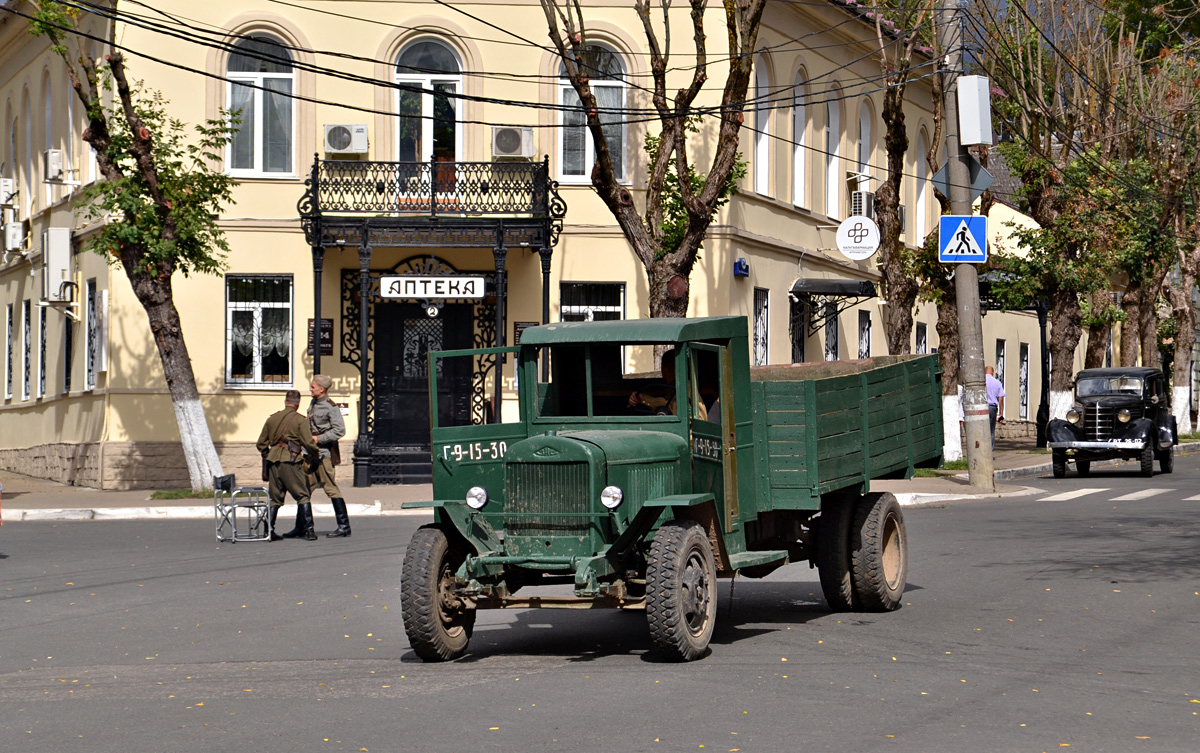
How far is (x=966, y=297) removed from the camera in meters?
23.4

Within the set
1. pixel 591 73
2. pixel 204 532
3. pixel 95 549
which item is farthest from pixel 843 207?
pixel 95 549

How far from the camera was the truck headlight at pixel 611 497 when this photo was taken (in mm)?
9156

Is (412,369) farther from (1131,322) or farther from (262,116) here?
(1131,322)

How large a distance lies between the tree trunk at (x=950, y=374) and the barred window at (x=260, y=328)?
40.3 feet

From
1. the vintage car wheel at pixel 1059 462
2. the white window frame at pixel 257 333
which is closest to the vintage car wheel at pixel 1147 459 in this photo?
the vintage car wheel at pixel 1059 462

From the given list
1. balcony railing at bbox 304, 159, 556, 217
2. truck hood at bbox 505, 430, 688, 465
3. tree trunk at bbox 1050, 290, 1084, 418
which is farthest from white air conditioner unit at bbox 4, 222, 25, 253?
truck hood at bbox 505, 430, 688, 465

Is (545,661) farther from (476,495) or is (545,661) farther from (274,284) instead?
(274,284)

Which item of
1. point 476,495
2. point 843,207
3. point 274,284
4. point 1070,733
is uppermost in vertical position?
point 843,207

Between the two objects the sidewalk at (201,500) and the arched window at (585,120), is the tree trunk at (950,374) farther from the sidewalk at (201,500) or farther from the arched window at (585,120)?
the arched window at (585,120)

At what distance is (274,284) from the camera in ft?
90.6

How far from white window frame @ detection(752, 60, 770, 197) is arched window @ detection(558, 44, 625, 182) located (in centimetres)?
334

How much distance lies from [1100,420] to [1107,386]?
Answer: 1.44 m

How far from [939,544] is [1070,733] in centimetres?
905

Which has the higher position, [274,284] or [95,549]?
[274,284]
